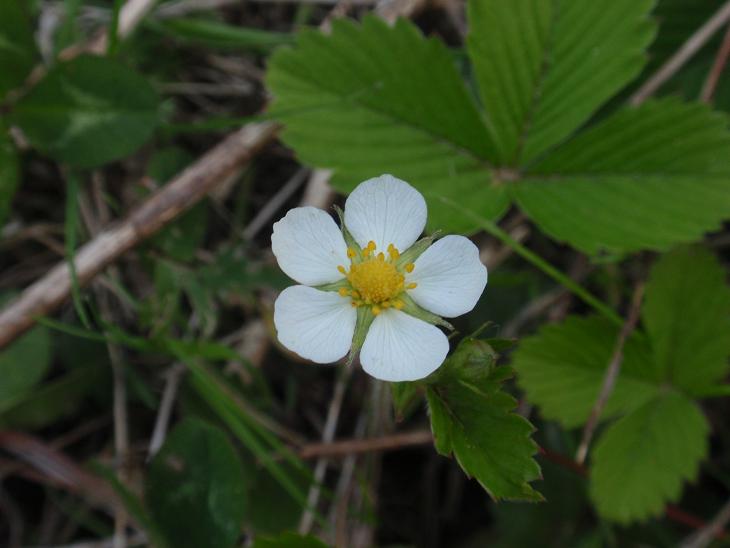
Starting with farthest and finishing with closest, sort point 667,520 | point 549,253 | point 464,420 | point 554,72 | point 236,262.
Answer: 1. point 549,253
2. point 667,520
3. point 236,262
4. point 554,72
5. point 464,420

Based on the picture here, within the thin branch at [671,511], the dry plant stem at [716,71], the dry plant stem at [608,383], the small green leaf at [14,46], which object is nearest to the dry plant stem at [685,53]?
the dry plant stem at [716,71]

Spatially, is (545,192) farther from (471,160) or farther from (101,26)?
(101,26)

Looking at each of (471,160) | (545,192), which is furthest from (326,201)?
(545,192)

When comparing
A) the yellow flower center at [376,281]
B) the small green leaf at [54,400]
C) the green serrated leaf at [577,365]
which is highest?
the yellow flower center at [376,281]

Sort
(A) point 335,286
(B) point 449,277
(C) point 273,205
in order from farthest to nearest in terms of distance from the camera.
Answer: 1. (C) point 273,205
2. (A) point 335,286
3. (B) point 449,277

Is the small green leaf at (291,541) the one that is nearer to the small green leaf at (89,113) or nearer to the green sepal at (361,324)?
the green sepal at (361,324)

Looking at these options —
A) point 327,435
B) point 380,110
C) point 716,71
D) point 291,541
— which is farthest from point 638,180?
point 291,541

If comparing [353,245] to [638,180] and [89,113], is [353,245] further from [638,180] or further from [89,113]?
[89,113]
